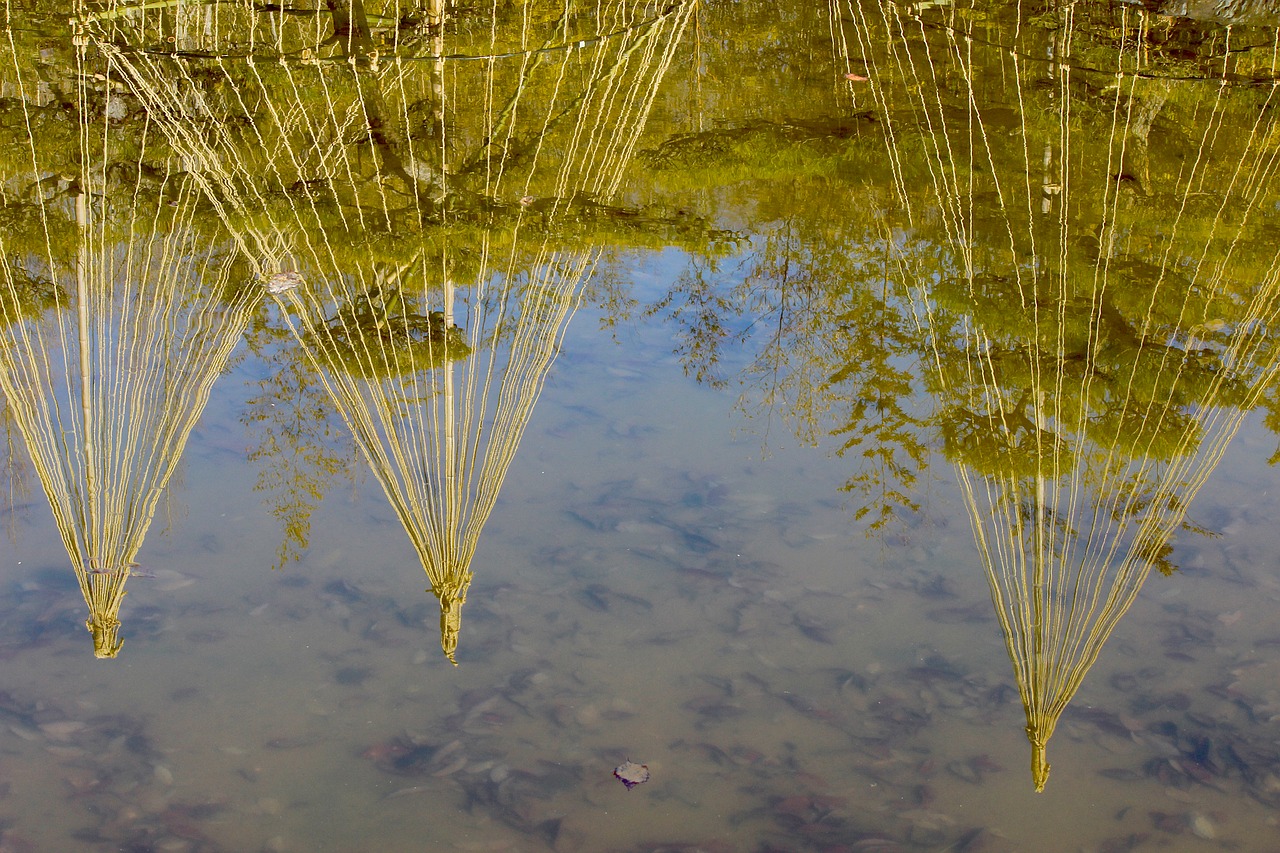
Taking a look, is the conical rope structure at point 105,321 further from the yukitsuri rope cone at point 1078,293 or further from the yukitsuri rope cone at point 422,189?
the yukitsuri rope cone at point 1078,293

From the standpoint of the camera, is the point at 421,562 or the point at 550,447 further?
the point at 550,447

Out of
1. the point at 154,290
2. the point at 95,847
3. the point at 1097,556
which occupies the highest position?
the point at 154,290

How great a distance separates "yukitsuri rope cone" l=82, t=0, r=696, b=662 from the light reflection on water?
186 mm

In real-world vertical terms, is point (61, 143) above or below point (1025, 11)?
below

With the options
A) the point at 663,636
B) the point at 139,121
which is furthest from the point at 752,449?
the point at 139,121

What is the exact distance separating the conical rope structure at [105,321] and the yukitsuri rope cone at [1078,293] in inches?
76.1

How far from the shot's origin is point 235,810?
213 cm

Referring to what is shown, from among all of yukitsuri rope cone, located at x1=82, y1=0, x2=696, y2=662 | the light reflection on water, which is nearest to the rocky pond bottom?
the light reflection on water

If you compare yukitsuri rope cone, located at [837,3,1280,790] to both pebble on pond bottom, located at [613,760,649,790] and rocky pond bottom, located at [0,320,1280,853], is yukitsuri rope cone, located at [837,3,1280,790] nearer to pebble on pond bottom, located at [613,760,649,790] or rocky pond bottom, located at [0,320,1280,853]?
rocky pond bottom, located at [0,320,1280,853]

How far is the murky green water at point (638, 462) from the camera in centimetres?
219

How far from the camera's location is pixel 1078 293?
3438 millimetres

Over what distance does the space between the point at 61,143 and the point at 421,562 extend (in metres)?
2.60

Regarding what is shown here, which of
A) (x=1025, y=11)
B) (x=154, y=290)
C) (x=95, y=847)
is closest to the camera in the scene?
(x=95, y=847)

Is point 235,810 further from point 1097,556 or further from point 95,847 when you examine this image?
point 1097,556
